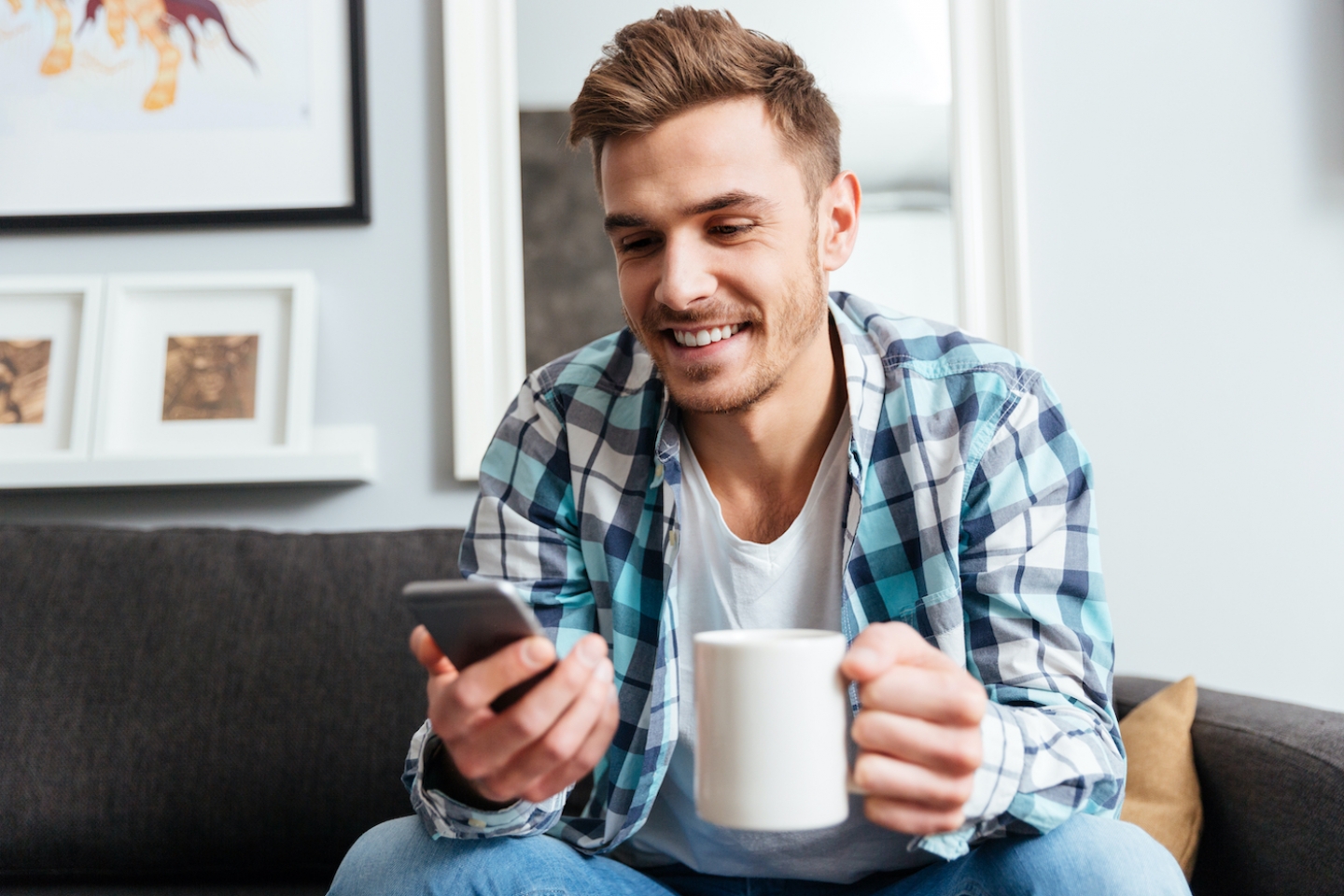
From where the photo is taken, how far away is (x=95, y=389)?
1632 millimetres

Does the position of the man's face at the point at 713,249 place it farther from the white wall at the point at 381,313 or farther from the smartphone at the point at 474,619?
the white wall at the point at 381,313

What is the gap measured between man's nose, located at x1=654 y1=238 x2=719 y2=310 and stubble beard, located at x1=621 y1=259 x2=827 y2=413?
0.06ft

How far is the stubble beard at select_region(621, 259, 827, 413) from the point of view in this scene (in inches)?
40.8

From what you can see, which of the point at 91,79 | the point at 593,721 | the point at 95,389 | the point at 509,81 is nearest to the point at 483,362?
the point at 509,81

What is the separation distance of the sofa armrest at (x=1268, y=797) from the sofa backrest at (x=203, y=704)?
0.99m

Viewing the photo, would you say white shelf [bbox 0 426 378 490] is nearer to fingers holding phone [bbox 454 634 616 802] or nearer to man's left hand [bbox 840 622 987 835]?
fingers holding phone [bbox 454 634 616 802]

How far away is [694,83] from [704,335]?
26cm

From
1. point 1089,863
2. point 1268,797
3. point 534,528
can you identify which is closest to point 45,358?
point 534,528

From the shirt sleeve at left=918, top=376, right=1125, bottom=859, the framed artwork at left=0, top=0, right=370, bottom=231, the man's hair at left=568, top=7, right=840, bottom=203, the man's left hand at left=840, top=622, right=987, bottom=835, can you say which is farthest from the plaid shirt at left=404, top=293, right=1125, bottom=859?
the framed artwork at left=0, top=0, right=370, bottom=231

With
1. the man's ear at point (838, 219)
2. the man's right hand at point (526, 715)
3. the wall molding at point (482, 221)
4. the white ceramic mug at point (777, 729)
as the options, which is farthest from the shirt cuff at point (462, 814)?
the wall molding at point (482, 221)

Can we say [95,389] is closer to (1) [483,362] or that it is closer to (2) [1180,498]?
(1) [483,362]

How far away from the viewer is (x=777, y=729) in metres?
0.58

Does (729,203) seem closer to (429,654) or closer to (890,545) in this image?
(890,545)

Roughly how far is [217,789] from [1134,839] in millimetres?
1138
